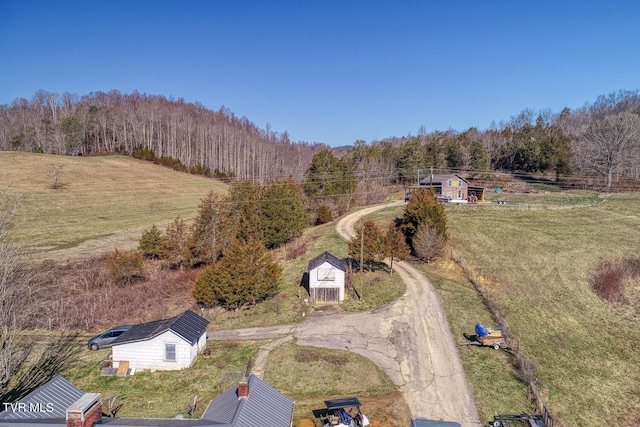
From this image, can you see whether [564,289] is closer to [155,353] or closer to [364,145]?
[155,353]

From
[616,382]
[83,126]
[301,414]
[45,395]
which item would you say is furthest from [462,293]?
[83,126]

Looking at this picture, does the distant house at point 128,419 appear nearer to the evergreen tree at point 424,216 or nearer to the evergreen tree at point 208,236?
the evergreen tree at point 208,236

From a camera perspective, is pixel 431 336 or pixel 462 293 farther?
pixel 462 293

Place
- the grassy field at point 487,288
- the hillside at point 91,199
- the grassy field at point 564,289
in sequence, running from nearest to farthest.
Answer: the grassy field at point 487,288, the grassy field at point 564,289, the hillside at point 91,199

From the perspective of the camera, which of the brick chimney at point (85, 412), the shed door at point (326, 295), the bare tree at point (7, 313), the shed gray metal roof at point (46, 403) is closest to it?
the brick chimney at point (85, 412)

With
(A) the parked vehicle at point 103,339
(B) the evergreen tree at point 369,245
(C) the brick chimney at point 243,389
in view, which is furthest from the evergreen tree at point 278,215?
(C) the brick chimney at point 243,389

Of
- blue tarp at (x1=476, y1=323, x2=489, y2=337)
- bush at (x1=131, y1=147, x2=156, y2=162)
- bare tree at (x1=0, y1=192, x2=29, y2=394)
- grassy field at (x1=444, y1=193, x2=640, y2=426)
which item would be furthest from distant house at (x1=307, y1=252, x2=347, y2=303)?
bush at (x1=131, y1=147, x2=156, y2=162)

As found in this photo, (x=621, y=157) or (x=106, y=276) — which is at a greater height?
(x=621, y=157)

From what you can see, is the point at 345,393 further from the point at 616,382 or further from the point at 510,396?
the point at 616,382
